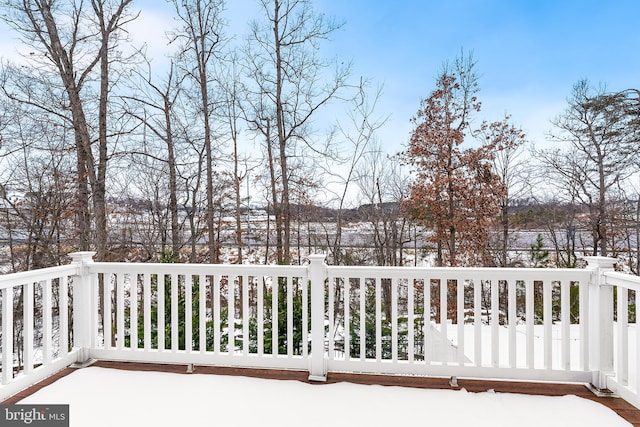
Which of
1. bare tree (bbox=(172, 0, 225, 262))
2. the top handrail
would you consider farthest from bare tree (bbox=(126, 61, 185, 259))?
the top handrail

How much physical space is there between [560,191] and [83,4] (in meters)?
10.2

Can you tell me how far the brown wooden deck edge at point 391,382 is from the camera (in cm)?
239

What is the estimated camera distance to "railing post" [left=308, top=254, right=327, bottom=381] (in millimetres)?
2744

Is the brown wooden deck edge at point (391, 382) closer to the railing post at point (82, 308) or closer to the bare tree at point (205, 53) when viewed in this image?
the railing post at point (82, 308)

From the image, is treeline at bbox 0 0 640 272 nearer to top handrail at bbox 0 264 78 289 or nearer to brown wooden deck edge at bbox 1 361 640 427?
top handrail at bbox 0 264 78 289

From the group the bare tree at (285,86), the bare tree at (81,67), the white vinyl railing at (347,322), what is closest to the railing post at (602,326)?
the white vinyl railing at (347,322)

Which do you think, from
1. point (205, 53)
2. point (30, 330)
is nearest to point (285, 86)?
point (205, 53)

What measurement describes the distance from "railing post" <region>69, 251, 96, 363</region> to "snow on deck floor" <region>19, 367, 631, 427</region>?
1.16ft

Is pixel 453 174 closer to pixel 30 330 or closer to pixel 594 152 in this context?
pixel 594 152

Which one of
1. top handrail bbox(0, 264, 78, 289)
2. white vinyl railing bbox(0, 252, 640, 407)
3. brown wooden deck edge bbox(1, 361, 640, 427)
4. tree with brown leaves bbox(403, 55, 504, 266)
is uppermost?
tree with brown leaves bbox(403, 55, 504, 266)

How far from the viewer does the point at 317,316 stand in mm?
2785

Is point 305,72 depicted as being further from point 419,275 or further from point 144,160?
point 419,275

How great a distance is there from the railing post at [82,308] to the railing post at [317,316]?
1964mm

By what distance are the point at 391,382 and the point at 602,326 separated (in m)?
1.55
